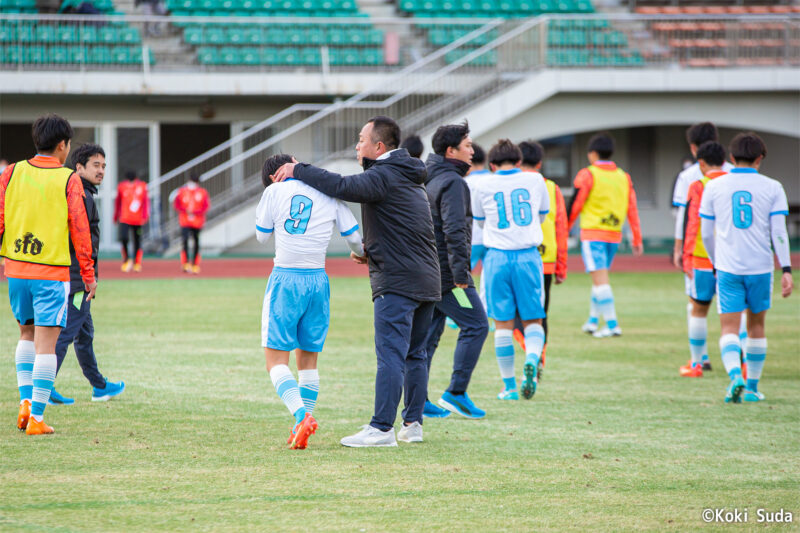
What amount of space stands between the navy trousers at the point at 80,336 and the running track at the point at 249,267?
1177cm

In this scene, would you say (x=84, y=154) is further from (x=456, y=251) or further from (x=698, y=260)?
(x=698, y=260)

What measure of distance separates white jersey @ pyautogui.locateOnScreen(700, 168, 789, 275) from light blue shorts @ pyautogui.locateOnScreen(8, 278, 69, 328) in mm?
4831

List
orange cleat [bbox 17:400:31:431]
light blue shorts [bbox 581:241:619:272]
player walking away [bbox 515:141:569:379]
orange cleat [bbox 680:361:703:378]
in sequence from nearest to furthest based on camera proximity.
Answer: orange cleat [bbox 17:400:31:431]
player walking away [bbox 515:141:569:379]
orange cleat [bbox 680:361:703:378]
light blue shorts [bbox 581:241:619:272]

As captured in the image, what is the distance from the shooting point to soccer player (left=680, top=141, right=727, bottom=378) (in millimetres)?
8953

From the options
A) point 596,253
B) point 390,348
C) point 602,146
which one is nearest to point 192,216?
point 596,253

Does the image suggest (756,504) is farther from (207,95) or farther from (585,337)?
(207,95)

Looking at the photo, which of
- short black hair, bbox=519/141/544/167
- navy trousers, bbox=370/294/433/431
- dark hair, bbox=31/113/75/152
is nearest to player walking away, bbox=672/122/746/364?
short black hair, bbox=519/141/544/167

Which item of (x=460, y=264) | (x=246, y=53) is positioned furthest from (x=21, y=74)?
(x=460, y=264)

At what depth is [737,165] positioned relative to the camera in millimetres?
8109

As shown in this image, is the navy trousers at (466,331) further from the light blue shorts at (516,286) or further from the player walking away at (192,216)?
the player walking away at (192,216)

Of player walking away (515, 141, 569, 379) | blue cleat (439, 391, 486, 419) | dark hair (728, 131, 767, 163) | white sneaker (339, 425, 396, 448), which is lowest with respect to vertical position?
blue cleat (439, 391, 486, 419)

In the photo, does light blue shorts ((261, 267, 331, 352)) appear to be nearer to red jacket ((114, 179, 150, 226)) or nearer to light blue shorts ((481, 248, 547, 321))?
light blue shorts ((481, 248, 547, 321))

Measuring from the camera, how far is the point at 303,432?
A: 6078mm

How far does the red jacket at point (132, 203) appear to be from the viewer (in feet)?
65.9
